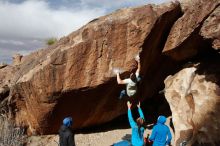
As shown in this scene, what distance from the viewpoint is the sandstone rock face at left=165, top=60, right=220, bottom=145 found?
9.79m

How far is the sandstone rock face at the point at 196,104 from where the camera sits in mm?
9789

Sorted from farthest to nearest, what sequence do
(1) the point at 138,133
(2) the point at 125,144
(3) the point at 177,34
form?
(3) the point at 177,34
(2) the point at 125,144
(1) the point at 138,133

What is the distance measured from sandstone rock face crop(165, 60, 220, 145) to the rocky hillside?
0.09ft

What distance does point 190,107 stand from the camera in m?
10.6

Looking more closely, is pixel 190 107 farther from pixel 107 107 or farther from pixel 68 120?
pixel 68 120

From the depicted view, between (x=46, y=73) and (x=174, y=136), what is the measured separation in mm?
3870

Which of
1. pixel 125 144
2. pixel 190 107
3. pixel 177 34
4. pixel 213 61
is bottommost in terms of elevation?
pixel 125 144

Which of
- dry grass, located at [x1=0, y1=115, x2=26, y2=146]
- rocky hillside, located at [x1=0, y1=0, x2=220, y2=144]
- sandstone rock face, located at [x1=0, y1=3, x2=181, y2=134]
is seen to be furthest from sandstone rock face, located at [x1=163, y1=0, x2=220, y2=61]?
dry grass, located at [x1=0, y1=115, x2=26, y2=146]

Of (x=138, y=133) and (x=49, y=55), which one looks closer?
(x=138, y=133)

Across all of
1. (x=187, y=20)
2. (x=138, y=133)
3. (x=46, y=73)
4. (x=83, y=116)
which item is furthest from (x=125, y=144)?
(x=187, y=20)

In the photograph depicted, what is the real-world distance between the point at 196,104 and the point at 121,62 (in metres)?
2.31

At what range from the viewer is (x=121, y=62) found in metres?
11.1

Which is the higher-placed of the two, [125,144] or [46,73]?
[46,73]

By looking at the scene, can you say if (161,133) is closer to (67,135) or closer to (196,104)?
(196,104)
